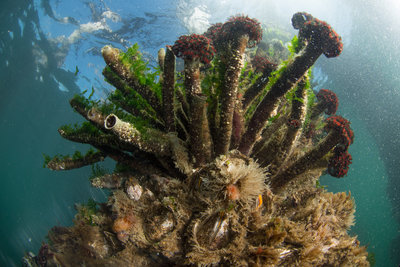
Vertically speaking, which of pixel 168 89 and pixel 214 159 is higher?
pixel 168 89

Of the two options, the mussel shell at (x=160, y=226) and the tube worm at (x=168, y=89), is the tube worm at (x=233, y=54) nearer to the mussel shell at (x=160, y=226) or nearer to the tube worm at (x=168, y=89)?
the tube worm at (x=168, y=89)

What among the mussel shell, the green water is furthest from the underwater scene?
the green water

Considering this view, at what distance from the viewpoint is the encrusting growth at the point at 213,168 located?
2338mm

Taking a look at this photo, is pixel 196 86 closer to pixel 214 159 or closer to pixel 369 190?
pixel 214 159

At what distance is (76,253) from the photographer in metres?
3.45

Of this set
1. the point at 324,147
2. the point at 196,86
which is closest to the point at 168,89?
the point at 196,86

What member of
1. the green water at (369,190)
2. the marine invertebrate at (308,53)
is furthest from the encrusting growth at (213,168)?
the green water at (369,190)

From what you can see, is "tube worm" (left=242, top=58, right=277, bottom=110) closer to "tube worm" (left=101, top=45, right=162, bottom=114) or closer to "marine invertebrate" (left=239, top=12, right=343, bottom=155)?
"marine invertebrate" (left=239, top=12, right=343, bottom=155)

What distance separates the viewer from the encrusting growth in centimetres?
234

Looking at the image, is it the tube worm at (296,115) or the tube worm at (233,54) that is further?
the tube worm at (296,115)

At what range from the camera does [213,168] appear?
2.20 m

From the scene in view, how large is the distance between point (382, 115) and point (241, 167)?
28.6 m

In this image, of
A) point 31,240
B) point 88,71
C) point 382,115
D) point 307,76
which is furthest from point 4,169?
point 382,115

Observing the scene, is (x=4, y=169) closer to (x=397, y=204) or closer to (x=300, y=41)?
(x=300, y=41)
